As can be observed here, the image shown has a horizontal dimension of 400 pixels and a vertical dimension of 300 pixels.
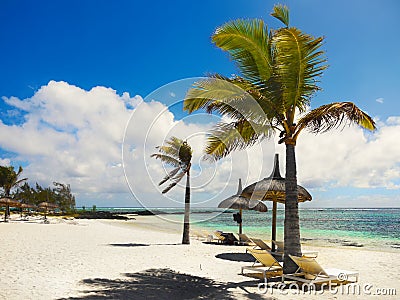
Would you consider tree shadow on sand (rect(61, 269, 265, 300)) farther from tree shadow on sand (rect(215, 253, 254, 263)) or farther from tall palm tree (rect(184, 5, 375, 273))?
tree shadow on sand (rect(215, 253, 254, 263))

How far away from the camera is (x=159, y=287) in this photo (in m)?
6.89

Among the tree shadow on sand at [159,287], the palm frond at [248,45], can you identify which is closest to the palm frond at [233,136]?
the palm frond at [248,45]

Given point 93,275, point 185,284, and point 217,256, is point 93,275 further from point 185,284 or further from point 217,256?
point 217,256

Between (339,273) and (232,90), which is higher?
(232,90)

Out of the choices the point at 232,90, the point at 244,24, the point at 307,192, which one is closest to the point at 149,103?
the point at 232,90

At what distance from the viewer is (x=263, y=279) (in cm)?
776

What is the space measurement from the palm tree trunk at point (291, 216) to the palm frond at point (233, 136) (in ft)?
2.14

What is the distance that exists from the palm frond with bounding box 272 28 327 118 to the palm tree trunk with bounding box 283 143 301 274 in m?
1.15

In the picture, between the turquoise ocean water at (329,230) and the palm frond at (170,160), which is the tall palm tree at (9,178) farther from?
the palm frond at (170,160)

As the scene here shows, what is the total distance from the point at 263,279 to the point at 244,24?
5229 mm

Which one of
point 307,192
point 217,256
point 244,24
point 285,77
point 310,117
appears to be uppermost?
point 244,24

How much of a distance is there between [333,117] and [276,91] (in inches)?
47.9

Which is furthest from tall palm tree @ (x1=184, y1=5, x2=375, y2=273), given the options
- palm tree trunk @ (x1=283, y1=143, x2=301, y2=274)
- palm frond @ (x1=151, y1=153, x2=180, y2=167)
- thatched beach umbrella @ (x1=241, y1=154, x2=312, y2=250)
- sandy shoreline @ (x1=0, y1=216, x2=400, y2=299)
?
palm frond @ (x1=151, y1=153, x2=180, y2=167)

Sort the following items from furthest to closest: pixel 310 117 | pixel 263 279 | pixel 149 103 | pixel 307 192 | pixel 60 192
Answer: pixel 60 192 → pixel 307 192 → pixel 263 279 → pixel 310 117 → pixel 149 103
